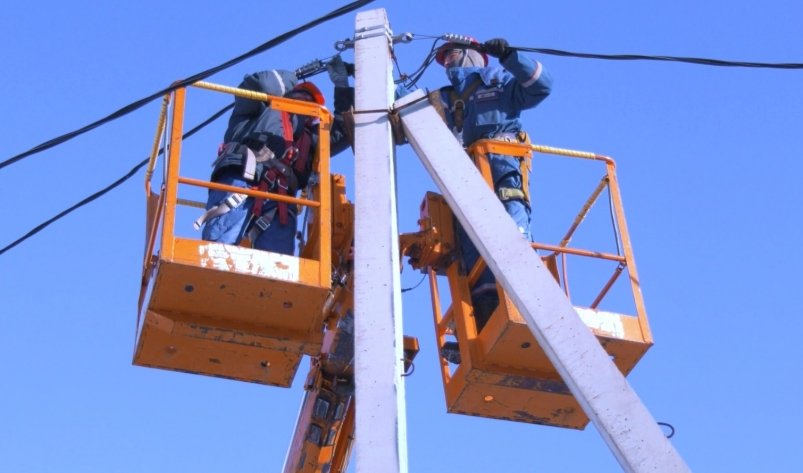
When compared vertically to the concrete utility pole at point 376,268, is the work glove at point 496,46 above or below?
above

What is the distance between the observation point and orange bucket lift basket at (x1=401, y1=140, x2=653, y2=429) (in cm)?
830

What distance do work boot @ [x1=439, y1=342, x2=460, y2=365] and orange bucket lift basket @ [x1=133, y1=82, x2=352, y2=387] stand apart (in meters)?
1.19

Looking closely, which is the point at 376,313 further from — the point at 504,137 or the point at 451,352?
the point at 504,137

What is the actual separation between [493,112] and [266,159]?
1859mm

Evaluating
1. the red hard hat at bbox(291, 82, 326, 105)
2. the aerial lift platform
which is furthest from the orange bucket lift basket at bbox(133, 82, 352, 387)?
the red hard hat at bbox(291, 82, 326, 105)

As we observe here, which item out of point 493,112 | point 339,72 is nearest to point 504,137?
point 493,112

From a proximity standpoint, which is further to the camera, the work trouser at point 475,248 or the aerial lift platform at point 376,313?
the work trouser at point 475,248

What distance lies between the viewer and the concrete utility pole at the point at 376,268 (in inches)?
221

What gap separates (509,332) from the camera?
8117mm

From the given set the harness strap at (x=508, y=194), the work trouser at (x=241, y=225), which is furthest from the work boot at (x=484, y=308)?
the work trouser at (x=241, y=225)

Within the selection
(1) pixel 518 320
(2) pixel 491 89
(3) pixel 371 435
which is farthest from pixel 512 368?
(3) pixel 371 435

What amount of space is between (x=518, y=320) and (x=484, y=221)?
176 cm

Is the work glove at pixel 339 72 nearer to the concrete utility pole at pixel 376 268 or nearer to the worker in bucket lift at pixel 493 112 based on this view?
the worker in bucket lift at pixel 493 112

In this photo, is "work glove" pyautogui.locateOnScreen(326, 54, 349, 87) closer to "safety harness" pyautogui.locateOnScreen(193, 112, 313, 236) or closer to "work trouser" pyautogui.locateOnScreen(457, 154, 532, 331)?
"safety harness" pyautogui.locateOnScreen(193, 112, 313, 236)
